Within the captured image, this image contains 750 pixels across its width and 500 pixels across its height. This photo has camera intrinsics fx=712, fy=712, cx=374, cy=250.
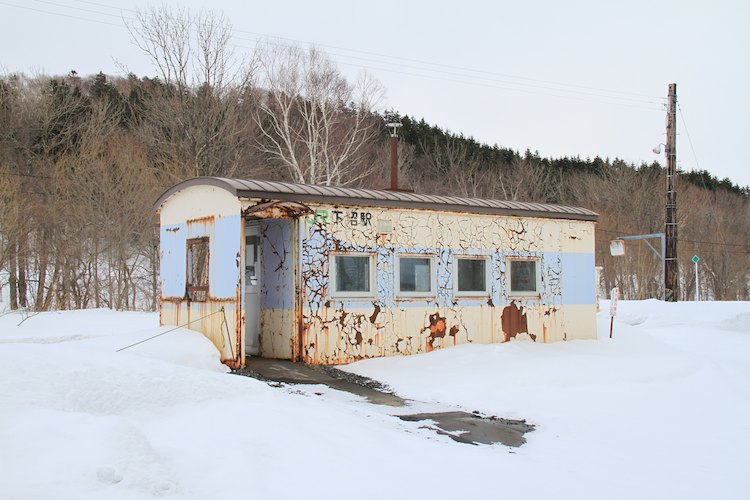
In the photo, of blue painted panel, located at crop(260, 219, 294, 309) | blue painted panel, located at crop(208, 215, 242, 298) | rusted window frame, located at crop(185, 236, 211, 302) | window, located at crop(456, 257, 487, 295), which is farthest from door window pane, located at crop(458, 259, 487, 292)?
rusted window frame, located at crop(185, 236, 211, 302)

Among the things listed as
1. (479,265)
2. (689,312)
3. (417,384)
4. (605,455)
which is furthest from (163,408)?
(689,312)

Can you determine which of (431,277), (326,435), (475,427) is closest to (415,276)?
(431,277)

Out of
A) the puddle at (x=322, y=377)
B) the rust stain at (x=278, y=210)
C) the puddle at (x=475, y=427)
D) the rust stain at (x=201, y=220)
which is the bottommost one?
the puddle at (x=475, y=427)

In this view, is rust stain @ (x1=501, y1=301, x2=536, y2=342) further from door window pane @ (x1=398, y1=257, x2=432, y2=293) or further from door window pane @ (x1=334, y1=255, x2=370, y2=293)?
door window pane @ (x1=334, y1=255, x2=370, y2=293)

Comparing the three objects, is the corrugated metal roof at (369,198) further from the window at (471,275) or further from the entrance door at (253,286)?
the entrance door at (253,286)

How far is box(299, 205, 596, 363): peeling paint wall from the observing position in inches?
456

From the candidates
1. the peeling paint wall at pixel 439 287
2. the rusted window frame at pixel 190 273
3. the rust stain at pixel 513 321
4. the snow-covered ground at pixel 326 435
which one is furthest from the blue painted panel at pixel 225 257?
the rust stain at pixel 513 321

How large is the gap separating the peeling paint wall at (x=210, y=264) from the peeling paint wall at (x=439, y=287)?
110 centimetres

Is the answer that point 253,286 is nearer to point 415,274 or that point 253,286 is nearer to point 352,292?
point 352,292

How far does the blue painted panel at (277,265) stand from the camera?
38.3 ft

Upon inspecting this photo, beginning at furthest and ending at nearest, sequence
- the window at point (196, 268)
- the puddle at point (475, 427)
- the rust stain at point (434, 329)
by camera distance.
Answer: the rust stain at point (434, 329), the window at point (196, 268), the puddle at point (475, 427)

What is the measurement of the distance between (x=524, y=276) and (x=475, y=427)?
254 inches

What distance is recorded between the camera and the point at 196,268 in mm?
12453

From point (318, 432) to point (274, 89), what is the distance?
28.7 meters
